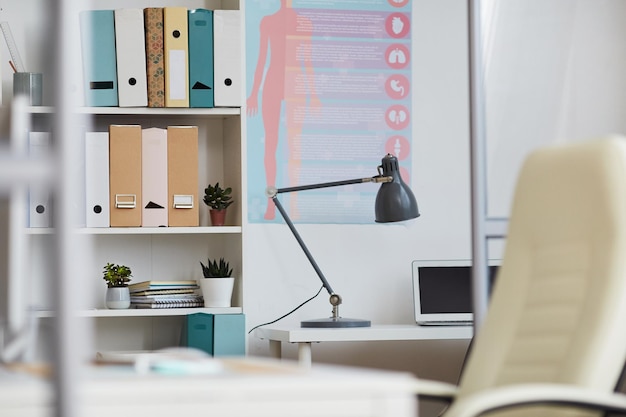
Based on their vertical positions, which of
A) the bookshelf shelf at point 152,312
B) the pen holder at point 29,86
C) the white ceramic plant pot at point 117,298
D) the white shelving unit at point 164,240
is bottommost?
the bookshelf shelf at point 152,312

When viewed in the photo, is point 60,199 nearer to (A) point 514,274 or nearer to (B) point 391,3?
(A) point 514,274

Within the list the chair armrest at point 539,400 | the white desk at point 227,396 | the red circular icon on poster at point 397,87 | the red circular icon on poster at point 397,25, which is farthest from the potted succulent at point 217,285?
the white desk at point 227,396

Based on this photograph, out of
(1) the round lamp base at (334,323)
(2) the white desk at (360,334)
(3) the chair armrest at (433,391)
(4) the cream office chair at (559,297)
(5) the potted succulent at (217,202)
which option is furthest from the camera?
(5) the potted succulent at (217,202)

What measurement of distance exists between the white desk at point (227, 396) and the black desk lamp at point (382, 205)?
2.16 m

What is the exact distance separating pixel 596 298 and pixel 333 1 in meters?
2.32

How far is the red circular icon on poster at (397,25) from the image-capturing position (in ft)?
13.7

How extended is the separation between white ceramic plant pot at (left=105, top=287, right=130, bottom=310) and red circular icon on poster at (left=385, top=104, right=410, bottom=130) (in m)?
1.26

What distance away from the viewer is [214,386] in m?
1.39

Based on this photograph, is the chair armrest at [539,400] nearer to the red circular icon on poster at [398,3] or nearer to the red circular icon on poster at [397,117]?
the red circular icon on poster at [397,117]

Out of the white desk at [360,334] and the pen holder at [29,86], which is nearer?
the white desk at [360,334]

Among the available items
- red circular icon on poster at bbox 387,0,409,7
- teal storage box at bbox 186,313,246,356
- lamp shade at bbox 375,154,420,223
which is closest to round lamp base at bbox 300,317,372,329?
teal storage box at bbox 186,313,246,356

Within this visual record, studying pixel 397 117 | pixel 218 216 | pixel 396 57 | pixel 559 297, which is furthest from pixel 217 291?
pixel 559 297

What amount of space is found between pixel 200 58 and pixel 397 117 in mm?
880

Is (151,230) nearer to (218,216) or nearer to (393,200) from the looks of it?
(218,216)
